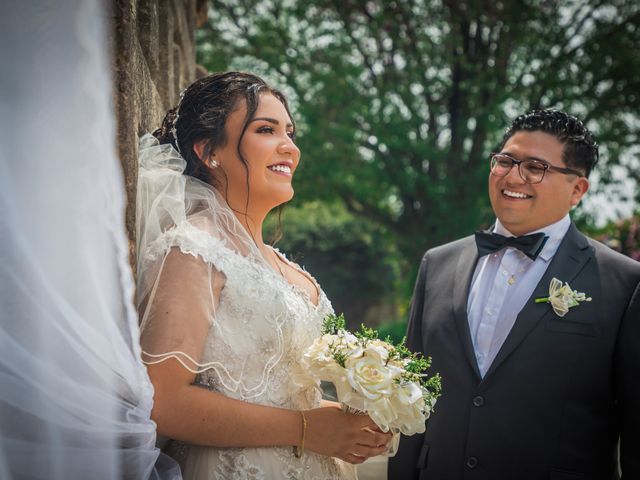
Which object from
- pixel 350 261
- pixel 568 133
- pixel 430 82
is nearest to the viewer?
pixel 568 133

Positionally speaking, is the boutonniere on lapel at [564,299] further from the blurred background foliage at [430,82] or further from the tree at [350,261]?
the tree at [350,261]

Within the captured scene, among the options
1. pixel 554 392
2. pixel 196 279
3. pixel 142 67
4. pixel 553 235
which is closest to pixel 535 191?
pixel 553 235

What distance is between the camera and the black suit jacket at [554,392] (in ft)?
8.63

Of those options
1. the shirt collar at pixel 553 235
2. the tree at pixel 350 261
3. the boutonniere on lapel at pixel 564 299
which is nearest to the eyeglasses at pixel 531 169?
the shirt collar at pixel 553 235

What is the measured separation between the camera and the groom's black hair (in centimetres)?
309

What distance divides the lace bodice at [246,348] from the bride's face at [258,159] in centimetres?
31

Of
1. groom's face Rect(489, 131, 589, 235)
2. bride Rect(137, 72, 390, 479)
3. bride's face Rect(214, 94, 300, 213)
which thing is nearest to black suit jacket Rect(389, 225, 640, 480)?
groom's face Rect(489, 131, 589, 235)

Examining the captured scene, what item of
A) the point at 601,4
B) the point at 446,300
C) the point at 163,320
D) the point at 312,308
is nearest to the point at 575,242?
the point at 446,300

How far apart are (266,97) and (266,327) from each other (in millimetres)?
990

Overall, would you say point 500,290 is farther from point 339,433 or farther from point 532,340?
point 339,433

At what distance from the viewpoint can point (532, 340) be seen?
2.75m

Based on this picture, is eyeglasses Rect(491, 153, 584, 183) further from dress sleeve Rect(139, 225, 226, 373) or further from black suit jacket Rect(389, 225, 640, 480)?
dress sleeve Rect(139, 225, 226, 373)

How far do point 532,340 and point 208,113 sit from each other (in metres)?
1.72

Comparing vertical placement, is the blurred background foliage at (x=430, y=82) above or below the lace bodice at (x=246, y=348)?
above
